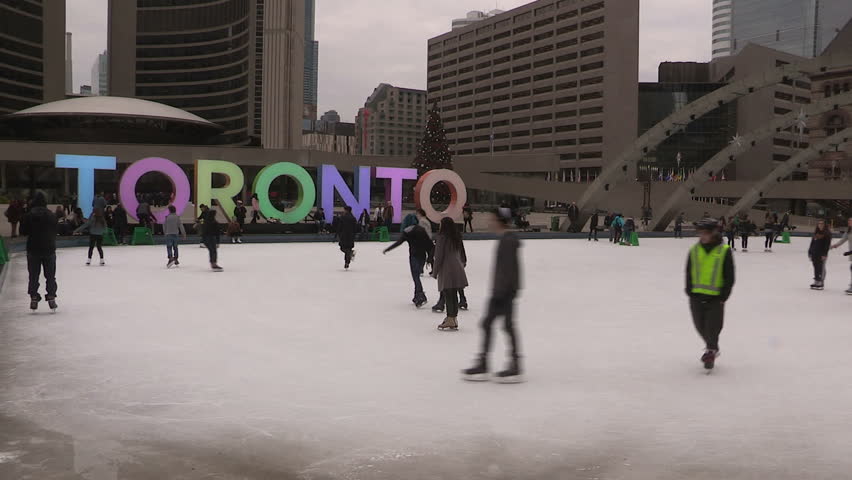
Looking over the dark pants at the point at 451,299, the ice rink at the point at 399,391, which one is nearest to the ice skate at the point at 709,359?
the ice rink at the point at 399,391

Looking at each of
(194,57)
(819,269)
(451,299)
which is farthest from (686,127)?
(451,299)

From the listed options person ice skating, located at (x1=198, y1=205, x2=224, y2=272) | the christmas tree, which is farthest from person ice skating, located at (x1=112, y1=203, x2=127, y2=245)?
the christmas tree

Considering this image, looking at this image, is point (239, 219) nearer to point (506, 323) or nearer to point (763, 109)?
point (506, 323)

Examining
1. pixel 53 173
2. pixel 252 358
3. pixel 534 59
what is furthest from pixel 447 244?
pixel 534 59

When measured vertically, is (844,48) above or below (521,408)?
above

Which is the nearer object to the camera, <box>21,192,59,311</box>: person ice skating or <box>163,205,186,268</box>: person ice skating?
<box>21,192,59,311</box>: person ice skating

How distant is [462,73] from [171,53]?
2154 inches

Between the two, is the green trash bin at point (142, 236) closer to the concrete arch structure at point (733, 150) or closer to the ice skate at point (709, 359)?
the ice skate at point (709, 359)

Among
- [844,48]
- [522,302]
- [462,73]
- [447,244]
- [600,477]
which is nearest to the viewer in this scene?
[600,477]

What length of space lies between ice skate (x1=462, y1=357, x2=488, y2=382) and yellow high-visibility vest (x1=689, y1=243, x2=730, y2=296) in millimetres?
2314

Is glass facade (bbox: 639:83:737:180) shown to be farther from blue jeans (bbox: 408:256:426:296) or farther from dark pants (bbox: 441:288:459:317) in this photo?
dark pants (bbox: 441:288:459:317)

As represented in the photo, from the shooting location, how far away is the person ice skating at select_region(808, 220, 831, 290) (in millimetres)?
14367

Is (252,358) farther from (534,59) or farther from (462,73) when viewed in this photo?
(462,73)

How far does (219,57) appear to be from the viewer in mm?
115500
